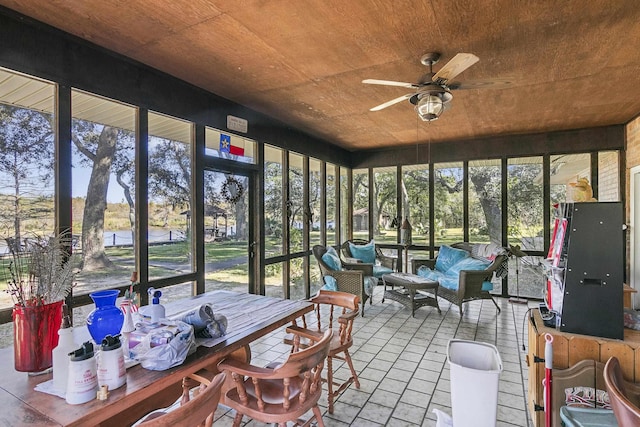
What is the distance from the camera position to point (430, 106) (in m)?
2.70

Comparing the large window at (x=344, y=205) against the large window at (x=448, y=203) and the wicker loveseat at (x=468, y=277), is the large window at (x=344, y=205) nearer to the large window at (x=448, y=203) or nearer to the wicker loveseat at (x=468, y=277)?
the large window at (x=448, y=203)

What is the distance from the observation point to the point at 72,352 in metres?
1.27

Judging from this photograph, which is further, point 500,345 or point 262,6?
point 500,345

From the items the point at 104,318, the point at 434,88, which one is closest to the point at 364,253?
the point at 434,88

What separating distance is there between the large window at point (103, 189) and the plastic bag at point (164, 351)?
1.54 meters

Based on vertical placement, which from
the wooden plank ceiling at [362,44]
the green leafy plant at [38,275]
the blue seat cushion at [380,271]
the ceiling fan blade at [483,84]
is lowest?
the blue seat cushion at [380,271]

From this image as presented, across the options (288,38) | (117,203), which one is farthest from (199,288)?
(288,38)

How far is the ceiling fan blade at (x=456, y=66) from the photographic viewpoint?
2129 mm

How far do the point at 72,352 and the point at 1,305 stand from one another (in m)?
1.53

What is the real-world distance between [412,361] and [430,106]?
93.7 inches

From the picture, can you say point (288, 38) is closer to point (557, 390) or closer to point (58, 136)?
point (58, 136)

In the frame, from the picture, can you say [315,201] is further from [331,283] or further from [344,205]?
[331,283]

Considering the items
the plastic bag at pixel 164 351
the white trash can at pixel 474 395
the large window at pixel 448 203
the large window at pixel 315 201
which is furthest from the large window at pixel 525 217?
the plastic bag at pixel 164 351

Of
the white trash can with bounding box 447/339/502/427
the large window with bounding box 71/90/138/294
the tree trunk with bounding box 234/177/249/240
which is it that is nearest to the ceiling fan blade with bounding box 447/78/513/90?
the white trash can with bounding box 447/339/502/427
